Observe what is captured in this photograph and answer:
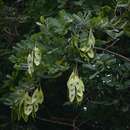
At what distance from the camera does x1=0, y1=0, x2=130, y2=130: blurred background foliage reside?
7.88ft

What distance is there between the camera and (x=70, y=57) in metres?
2.38

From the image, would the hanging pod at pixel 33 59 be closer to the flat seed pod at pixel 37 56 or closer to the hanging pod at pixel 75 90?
the flat seed pod at pixel 37 56

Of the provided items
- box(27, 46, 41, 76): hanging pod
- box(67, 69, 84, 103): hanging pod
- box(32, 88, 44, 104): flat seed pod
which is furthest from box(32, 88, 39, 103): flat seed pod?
box(67, 69, 84, 103): hanging pod

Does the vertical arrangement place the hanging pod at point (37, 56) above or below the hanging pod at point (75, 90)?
above

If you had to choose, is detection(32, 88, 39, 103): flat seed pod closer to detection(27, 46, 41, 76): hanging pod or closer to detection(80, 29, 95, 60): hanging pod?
detection(27, 46, 41, 76): hanging pod

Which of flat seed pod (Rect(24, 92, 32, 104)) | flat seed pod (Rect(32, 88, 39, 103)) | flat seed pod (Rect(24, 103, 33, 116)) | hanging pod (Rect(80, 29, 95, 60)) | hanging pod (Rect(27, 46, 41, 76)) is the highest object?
hanging pod (Rect(80, 29, 95, 60))

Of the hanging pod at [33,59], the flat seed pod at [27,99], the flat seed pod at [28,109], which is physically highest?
the hanging pod at [33,59]

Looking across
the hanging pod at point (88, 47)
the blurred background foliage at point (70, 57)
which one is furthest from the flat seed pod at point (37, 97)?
the hanging pod at point (88, 47)

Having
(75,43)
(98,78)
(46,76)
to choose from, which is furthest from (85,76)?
(75,43)

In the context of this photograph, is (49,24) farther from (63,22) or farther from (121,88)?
(121,88)

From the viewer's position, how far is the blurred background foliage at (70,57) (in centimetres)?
240

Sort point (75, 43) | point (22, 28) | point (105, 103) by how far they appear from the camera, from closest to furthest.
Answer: point (75, 43)
point (105, 103)
point (22, 28)

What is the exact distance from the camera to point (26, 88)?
243 cm

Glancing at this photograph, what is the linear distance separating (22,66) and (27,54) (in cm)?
8
